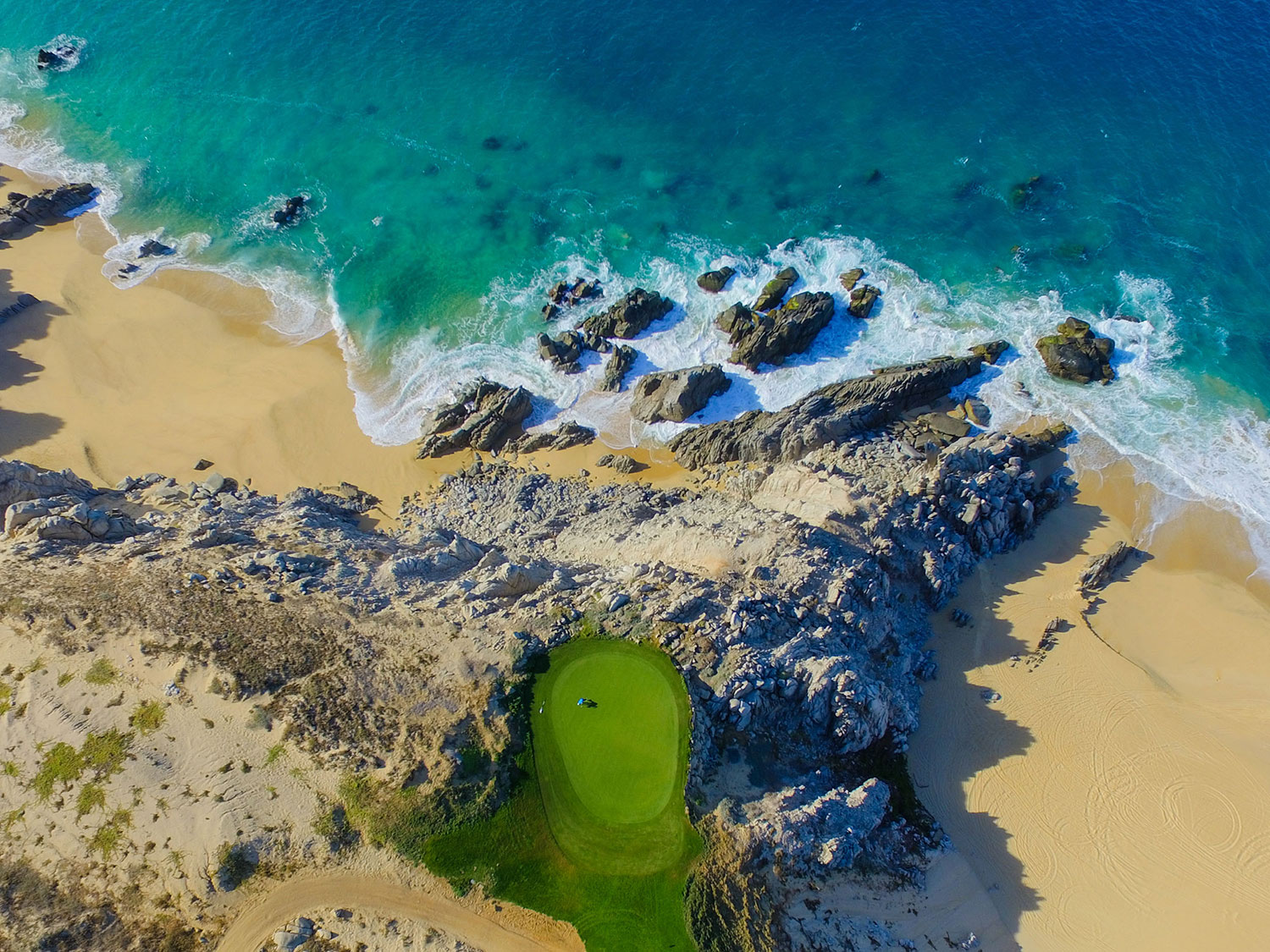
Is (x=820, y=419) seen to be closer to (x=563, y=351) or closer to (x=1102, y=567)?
(x=1102, y=567)

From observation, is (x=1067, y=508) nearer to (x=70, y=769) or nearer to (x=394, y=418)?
(x=394, y=418)

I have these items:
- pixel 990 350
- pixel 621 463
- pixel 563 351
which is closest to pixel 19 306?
pixel 563 351

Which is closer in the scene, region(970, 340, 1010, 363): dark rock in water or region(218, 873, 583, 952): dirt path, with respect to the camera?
region(218, 873, 583, 952): dirt path

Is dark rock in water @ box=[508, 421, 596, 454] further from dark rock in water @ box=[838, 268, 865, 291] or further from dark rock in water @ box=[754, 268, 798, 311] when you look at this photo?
dark rock in water @ box=[838, 268, 865, 291]

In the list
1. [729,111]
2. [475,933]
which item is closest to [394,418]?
[475,933]

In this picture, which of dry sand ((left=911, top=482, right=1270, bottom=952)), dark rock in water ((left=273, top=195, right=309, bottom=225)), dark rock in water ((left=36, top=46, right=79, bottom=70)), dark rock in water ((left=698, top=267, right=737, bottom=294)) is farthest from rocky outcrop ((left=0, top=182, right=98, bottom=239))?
dry sand ((left=911, top=482, right=1270, bottom=952))
